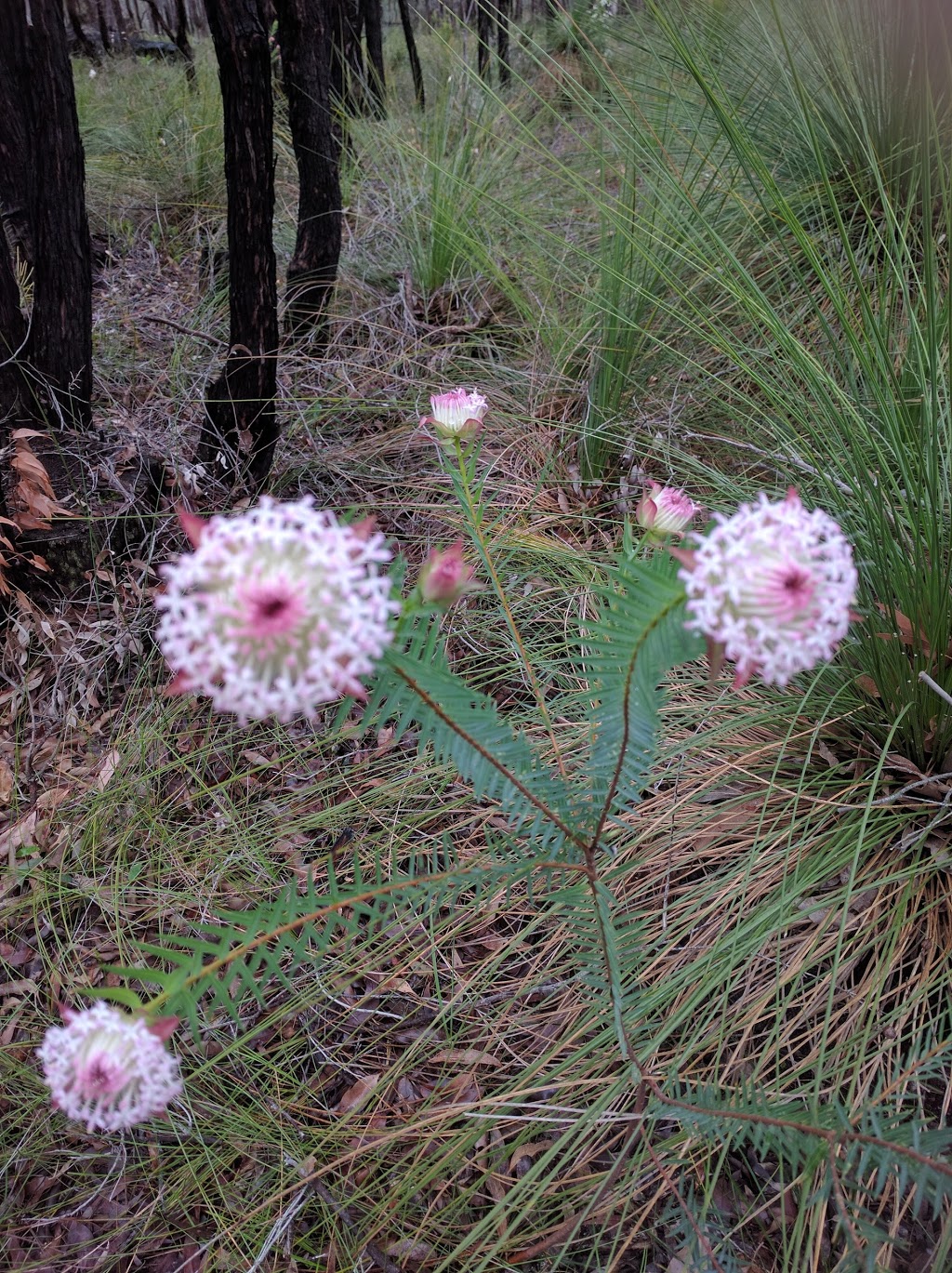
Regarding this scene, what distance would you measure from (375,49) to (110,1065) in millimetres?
5198

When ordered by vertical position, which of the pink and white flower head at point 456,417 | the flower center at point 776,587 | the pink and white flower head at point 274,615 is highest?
the pink and white flower head at point 274,615

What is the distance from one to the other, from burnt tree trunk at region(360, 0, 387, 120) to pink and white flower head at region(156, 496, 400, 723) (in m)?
4.34

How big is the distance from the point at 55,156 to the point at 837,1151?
2.34 metres

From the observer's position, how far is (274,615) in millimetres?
494

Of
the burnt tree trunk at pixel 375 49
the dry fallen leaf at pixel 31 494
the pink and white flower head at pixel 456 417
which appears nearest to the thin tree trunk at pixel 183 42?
the burnt tree trunk at pixel 375 49

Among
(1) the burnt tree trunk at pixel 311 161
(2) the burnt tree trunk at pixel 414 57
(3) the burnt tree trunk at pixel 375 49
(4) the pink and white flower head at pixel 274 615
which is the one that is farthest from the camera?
(2) the burnt tree trunk at pixel 414 57

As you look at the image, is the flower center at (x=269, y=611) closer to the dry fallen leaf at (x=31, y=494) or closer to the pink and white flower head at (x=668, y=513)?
the pink and white flower head at (x=668, y=513)

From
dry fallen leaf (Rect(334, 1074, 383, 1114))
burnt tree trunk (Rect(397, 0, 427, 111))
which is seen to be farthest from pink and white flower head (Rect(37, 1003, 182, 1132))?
burnt tree trunk (Rect(397, 0, 427, 111))

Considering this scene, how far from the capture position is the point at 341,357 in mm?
2801

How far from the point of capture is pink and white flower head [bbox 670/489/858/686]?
53 centimetres

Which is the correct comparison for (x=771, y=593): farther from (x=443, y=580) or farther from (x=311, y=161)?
(x=311, y=161)

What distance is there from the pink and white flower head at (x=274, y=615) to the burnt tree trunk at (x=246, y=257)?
1761mm

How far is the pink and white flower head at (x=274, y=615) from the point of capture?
49cm

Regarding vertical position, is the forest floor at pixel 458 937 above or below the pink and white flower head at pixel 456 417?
below
